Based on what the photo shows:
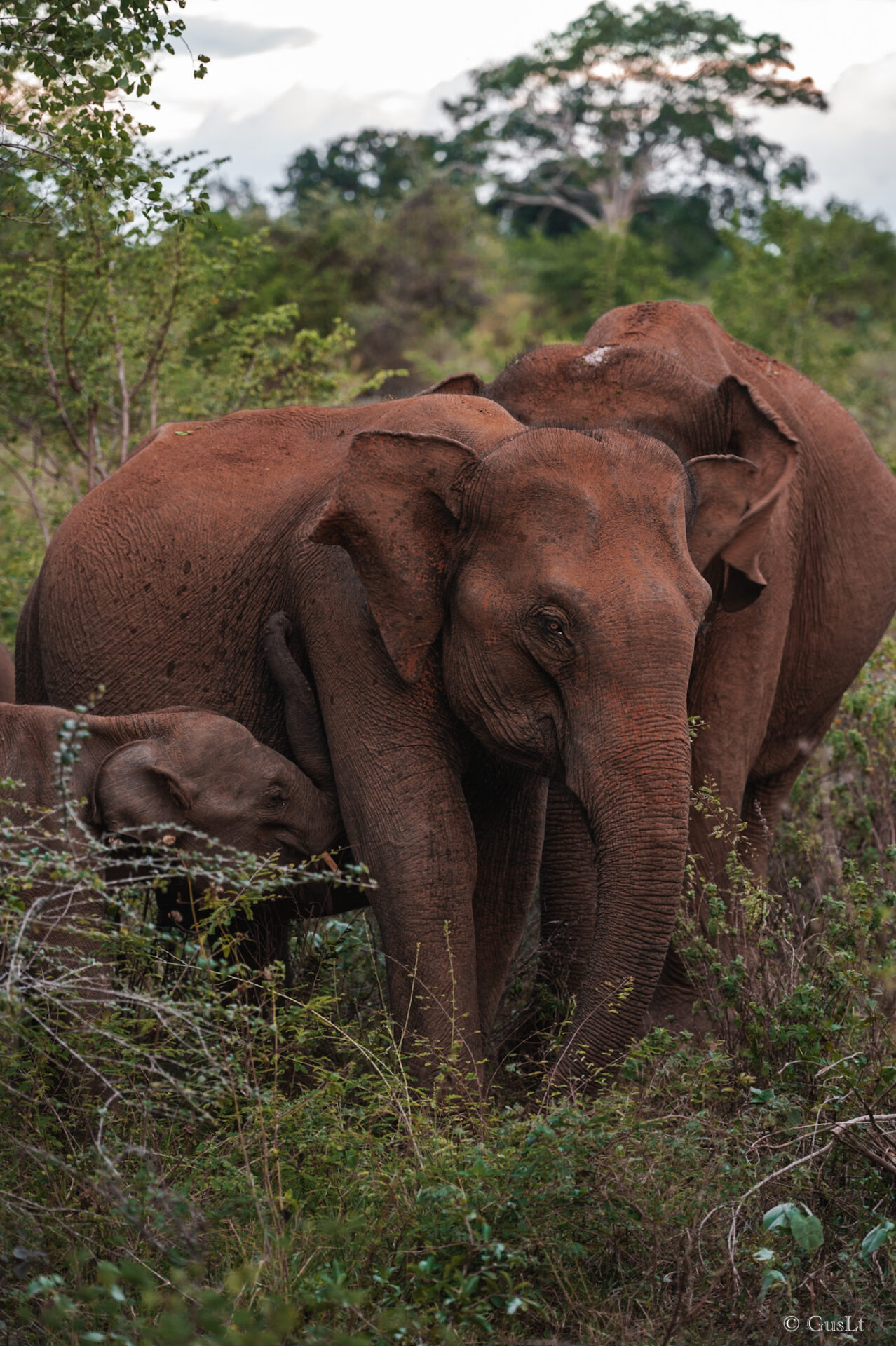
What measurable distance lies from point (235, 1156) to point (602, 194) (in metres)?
48.6

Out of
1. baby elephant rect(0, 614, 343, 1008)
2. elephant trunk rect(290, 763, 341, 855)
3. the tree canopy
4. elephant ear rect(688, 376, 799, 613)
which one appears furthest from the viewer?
the tree canopy

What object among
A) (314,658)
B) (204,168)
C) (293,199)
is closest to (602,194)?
(293,199)

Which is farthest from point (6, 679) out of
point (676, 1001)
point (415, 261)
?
point (415, 261)

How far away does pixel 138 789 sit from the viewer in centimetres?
490

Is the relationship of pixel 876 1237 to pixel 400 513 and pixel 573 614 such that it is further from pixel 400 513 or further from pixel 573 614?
pixel 400 513

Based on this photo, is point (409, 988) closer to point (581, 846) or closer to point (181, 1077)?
point (181, 1077)

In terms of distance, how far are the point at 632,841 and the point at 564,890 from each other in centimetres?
162

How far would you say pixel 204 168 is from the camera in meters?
7.76

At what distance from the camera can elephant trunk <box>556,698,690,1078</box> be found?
14.8ft

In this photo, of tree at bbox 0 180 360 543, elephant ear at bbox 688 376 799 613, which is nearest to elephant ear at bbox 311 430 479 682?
elephant ear at bbox 688 376 799 613

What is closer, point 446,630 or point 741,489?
point 446,630

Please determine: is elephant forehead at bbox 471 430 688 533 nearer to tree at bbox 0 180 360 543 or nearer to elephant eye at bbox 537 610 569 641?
elephant eye at bbox 537 610 569 641

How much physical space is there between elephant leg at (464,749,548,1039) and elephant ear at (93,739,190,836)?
123cm

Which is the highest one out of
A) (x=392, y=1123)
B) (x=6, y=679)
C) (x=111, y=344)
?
(x=111, y=344)
